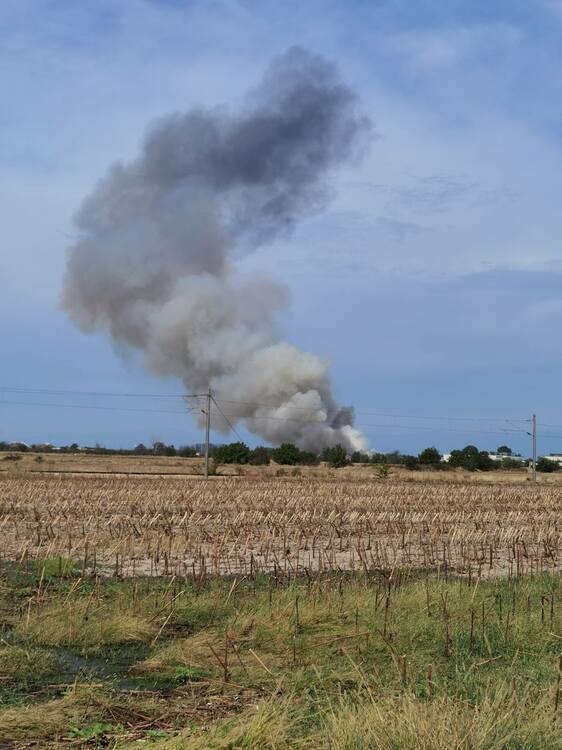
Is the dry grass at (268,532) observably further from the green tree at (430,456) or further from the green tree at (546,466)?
the green tree at (546,466)

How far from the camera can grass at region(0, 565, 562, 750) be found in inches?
246

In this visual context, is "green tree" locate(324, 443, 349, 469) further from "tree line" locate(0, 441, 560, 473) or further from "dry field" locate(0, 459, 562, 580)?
"dry field" locate(0, 459, 562, 580)

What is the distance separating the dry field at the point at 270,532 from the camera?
16891 millimetres

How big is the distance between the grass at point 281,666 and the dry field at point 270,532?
175 centimetres

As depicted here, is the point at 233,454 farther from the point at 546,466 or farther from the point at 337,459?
the point at 546,466

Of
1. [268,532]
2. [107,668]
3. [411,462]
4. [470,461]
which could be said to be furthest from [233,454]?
[107,668]

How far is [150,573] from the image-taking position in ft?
50.9

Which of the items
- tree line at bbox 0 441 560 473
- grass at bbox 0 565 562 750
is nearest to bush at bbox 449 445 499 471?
tree line at bbox 0 441 560 473

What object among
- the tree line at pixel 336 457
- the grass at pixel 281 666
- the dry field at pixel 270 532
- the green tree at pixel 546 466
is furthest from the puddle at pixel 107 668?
the green tree at pixel 546 466

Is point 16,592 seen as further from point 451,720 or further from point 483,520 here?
point 483,520

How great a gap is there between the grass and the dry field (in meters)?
1.75

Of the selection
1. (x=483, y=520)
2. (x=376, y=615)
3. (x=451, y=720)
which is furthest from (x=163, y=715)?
(x=483, y=520)

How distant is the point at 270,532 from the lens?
2169 cm

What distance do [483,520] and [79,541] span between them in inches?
553
